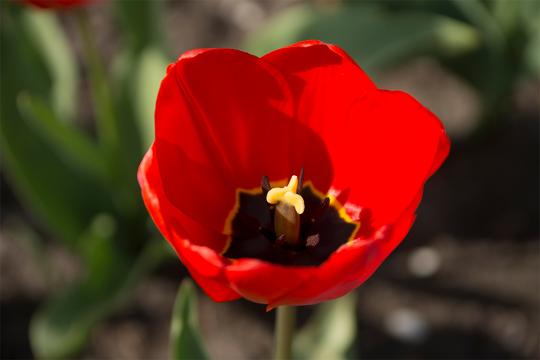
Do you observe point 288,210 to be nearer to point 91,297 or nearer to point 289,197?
point 289,197

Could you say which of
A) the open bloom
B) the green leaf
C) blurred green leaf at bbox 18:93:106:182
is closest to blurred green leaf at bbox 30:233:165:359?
blurred green leaf at bbox 18:93:106:182

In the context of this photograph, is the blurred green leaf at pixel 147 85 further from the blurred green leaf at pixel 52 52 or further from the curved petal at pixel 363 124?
the curved petal at pixel 363 124

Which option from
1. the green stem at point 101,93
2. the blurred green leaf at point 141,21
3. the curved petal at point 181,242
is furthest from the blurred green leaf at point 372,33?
the curved petal at point 181,242

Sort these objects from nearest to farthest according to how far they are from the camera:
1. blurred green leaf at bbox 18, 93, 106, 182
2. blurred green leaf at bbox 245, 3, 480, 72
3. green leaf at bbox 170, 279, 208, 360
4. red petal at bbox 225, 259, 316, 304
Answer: red petal at bbox 225, 259, 316, 304 < green leaf at bbox 170, 279, 208, 360 < blurred green leaf at bbox 18, 93, 106, 182 < blurred green leaf at bbox 245, 3, 480, 72

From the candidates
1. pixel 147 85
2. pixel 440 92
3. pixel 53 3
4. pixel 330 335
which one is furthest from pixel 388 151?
pixel 440 92

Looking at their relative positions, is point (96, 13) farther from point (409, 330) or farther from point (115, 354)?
point (409, 330)

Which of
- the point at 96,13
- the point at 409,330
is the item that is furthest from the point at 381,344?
the point at 96,13

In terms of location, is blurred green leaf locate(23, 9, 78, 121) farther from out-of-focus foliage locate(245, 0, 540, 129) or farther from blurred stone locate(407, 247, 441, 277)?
blurred stone locate(407, 247, 441, 277)
